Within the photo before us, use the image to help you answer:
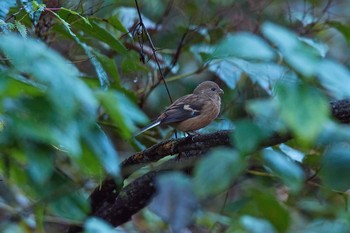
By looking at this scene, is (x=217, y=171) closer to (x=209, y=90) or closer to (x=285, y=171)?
(x=285, y=171)

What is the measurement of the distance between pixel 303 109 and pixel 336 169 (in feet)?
0.82

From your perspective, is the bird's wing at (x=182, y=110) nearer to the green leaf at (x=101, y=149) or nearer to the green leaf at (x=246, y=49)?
the green leaf at (x=101, y=149)

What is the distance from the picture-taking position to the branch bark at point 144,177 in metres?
3.45

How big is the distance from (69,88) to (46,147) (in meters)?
0.18

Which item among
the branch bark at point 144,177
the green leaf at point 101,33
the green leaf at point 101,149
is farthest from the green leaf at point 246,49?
the green leaf at point 101,33

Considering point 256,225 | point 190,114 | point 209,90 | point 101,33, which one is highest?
point 256,225

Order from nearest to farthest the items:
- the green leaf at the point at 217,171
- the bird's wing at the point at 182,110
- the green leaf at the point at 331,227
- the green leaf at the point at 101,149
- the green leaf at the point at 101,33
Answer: the green leaf at the point at 217,171 < the green leaf at the point at 101,149 < the green leaf at the point at 331,227 < the green leaf at the point at 101,33 < the bird's wing at the point at 182,110

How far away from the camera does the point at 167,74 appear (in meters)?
5.95

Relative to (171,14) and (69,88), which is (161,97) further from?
(69,88)

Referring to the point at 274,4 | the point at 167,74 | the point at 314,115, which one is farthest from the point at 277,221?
the point at 274,4

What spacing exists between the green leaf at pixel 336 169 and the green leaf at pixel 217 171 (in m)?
0.23

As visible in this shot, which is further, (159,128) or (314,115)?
(159,128)

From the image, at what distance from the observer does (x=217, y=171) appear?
61.6 inches

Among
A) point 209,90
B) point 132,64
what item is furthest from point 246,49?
point 209,90
